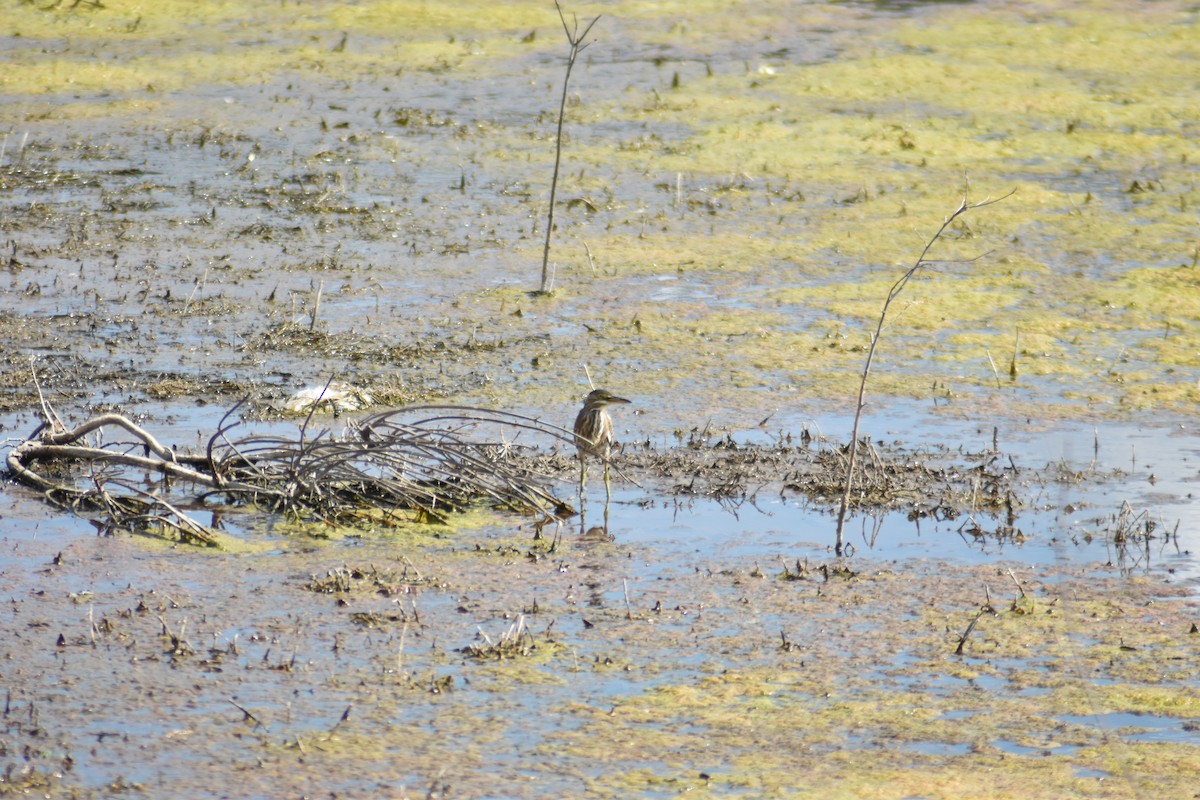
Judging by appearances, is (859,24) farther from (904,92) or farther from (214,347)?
(214,347)

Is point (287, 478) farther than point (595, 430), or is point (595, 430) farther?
point (595, 430)

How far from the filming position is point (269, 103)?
15109 mm

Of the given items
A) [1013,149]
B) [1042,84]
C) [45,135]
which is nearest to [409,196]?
[45,135]

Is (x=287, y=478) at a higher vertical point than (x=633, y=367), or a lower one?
lower

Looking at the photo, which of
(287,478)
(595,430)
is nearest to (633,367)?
(595,430)

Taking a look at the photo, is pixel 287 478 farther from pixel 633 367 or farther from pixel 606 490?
pixel 633 367

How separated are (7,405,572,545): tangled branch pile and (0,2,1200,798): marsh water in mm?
136

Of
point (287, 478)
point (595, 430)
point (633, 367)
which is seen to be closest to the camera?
point (287, 478)

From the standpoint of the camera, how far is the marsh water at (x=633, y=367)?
15.7 feet

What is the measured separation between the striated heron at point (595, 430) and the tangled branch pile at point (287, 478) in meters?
0.25

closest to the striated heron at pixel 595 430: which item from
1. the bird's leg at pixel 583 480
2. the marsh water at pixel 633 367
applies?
the bird's leg at pixel 583 480

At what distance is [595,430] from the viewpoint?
279 inches

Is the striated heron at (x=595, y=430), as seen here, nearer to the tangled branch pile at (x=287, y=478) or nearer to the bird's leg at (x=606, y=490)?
the bird's leg at (x=606, y=490)

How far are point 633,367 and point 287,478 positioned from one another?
9.27 feet
